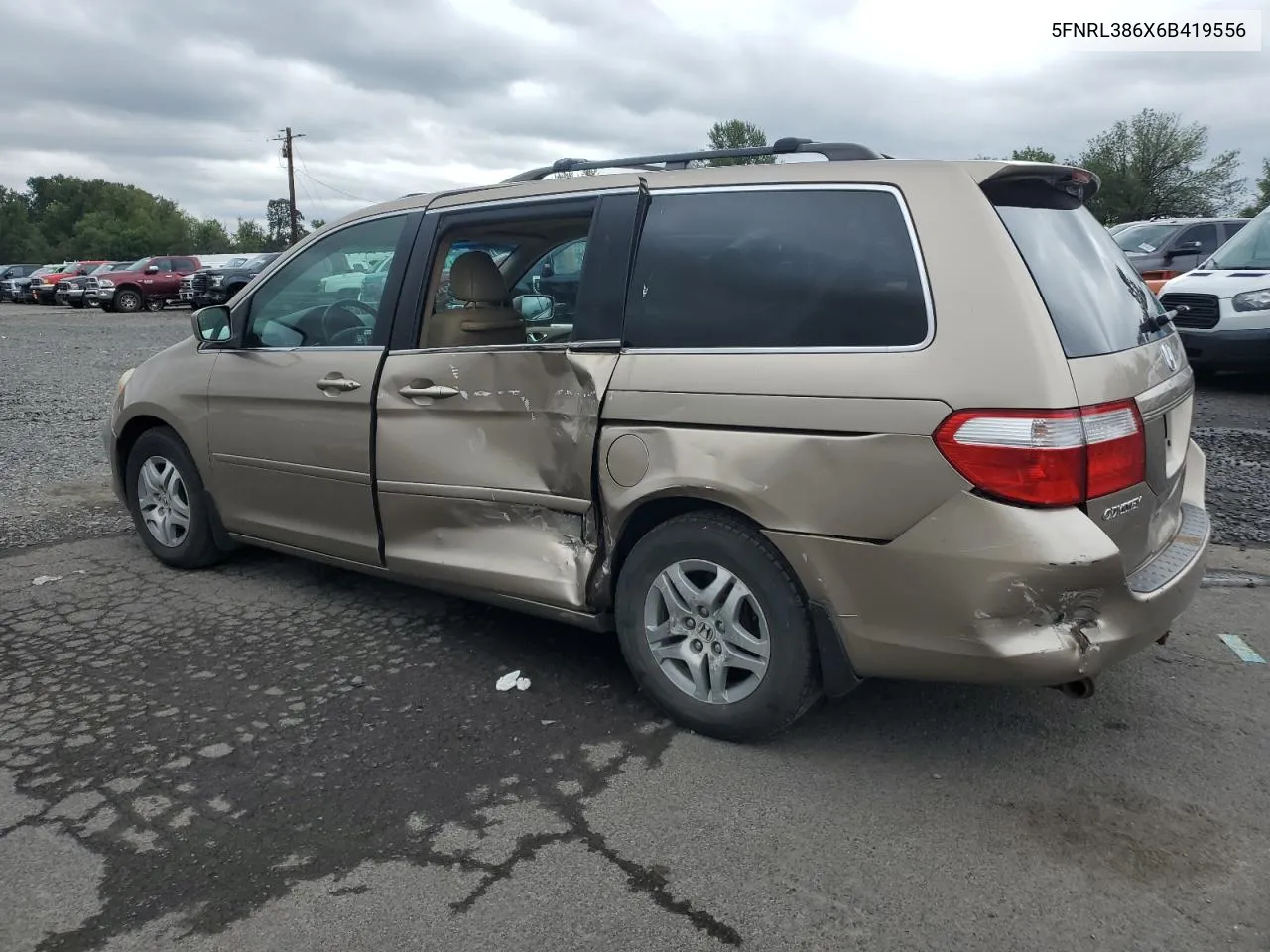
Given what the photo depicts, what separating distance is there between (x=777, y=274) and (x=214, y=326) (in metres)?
2.88

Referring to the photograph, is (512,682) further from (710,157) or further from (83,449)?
(83,449)

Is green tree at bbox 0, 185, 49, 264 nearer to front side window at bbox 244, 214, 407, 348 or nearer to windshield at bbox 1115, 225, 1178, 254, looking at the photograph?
windshield at bbox 1115, 225, 1178, 254

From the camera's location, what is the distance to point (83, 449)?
8750 mm

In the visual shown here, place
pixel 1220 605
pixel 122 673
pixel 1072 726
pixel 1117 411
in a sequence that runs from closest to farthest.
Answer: pixel 1117 411 → pixel 1072 726 → pixel 122 673 → pixel 1220 605

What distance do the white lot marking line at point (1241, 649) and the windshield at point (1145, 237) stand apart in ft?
42.5

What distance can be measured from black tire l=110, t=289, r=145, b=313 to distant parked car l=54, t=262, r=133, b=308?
2473mm

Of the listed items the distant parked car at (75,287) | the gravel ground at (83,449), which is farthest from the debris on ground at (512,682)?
the distant parked car at (75,287)

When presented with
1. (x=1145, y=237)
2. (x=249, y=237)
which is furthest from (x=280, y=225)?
(x=1145, y=237)

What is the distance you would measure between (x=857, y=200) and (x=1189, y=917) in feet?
6.90

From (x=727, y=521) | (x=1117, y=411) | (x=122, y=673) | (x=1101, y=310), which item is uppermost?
(x=1101, y=310)

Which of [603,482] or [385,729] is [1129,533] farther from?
[385,729]

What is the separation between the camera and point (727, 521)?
3.30 meters

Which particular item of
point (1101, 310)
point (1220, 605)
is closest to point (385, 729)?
point (1101, 310)

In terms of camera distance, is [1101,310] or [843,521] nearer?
[843,521]
